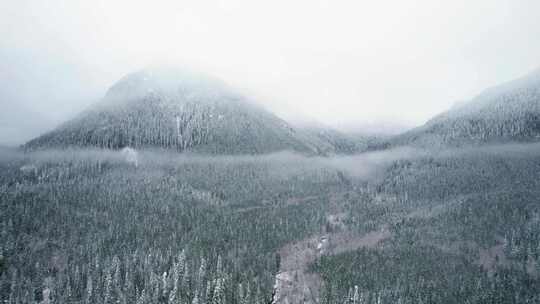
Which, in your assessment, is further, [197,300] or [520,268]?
[520,268]

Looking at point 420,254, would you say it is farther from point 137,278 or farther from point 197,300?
point 137,278

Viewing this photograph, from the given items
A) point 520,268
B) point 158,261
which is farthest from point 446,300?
point 158,261

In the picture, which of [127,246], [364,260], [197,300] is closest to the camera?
[197,300]

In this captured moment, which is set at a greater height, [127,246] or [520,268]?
[127,246]

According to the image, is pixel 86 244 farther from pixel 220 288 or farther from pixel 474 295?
pixel 474 295

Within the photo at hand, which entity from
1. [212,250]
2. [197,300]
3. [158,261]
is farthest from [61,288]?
[212,250]

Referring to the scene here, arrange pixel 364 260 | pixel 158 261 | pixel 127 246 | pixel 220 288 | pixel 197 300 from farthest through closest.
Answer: pixel 364 260 → pixel 127 246 → pixel 158 261 → pixel 220 288 → pixel 197 300

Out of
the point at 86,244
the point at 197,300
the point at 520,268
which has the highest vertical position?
the point at 86,244

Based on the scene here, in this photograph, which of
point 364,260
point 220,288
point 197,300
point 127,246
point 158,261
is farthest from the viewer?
point 364,260

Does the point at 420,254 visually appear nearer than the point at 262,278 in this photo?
No
